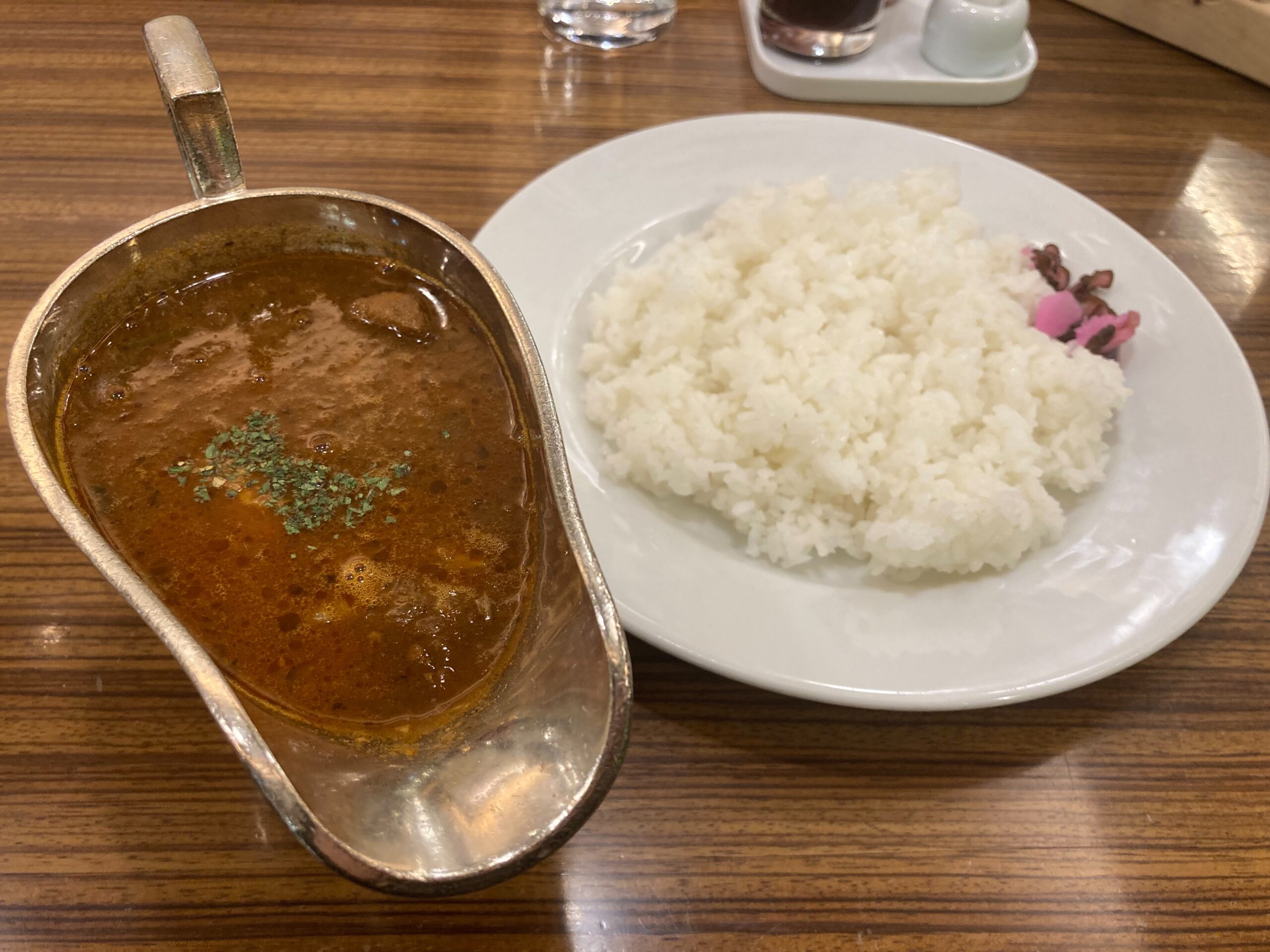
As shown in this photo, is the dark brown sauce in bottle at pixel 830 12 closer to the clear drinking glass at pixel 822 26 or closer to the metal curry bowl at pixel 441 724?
the clear drinking glass at pixel 822 26

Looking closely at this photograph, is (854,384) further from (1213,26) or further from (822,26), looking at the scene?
(1213,26)

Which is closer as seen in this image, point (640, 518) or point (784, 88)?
point (640, 518)

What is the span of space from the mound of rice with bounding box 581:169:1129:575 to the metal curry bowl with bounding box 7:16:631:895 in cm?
48

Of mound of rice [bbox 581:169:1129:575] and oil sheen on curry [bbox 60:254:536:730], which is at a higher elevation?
oil sheen on curry [bbox 60:254:536:730]

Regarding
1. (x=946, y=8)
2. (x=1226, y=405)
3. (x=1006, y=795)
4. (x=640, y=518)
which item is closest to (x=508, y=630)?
(x=640, y=518)

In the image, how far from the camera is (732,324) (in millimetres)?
1687

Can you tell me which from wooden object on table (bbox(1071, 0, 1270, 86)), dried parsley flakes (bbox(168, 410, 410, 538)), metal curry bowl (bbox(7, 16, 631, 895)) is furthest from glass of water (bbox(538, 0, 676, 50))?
dried parsley flakes (bbox(168, 410, 410, 538))

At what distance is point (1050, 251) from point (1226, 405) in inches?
18.2

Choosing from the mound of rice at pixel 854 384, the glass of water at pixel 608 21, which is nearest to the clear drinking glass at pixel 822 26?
the glass of water at pixel 608 21

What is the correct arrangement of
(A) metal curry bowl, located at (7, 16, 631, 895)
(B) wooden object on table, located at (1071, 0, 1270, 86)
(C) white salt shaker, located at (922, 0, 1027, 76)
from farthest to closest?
(B) wooden object on table, located at (1071, 0, 1270, 86), (C) white salt shaker, located at (922, 0, 1027, 76), (A) metal curry bowl, located at (7, 16, 631, 895)

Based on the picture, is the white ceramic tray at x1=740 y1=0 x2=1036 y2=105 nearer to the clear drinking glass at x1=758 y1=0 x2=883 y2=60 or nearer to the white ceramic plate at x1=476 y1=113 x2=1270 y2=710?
the clear drinking glass at x1=758 y1=0 x2=883 y2=60

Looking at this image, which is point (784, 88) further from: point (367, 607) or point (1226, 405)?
point (367, 607)

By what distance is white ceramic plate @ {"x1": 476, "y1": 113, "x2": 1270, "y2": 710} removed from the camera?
121cm

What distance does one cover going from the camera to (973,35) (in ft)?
7.68
